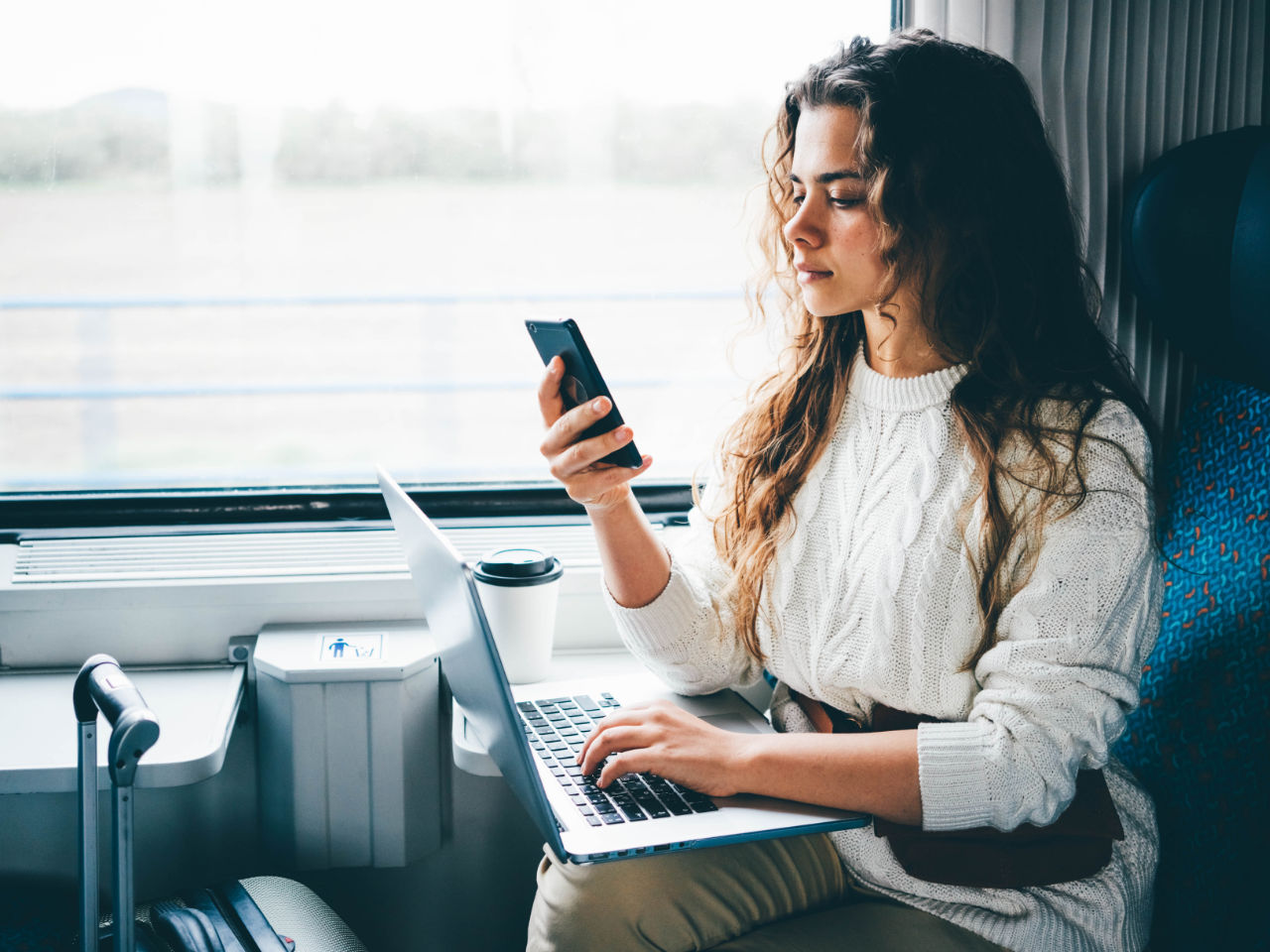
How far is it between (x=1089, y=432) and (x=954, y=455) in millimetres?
128

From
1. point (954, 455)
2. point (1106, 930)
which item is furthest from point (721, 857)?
point (954, 455)

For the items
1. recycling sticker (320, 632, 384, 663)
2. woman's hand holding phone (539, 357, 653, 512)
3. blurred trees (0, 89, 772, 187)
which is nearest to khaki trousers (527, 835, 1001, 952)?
woman's hand holding phone (539, 357, 653, 512)

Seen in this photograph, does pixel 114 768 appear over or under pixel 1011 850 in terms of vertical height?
over

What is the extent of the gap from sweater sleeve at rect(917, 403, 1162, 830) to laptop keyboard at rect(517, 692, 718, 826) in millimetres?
227

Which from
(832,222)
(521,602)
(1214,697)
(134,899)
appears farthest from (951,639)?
(134,899)

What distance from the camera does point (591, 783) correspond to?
3.33 ft

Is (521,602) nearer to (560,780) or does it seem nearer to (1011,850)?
(560,780)

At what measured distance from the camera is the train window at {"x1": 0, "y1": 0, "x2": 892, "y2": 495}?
1867 mm

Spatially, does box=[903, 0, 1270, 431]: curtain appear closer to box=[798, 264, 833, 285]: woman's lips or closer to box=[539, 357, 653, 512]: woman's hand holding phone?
box=[798, 264, 833, 285]: woman's lips

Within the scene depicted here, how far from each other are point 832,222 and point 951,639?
0.43 m

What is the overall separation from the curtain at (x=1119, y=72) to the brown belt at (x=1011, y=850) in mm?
780

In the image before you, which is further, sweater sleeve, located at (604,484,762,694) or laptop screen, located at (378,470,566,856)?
sweater sleeve, located at (604,484,762,694)

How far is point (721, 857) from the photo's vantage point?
1043 millimetres

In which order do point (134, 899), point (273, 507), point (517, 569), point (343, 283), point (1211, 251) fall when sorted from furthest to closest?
point (343, 283) < point (273, 507) < point (517, 569) < point (134, 899) < point (1211, 251)
